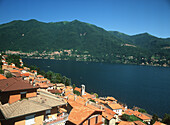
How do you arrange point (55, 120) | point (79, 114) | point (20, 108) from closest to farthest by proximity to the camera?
point (20, 108) → point (55, 120) → point (79, 114)

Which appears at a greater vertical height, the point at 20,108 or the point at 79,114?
the point at 20,108

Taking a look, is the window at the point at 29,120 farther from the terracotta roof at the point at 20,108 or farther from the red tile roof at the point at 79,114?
the red tile roof at the point at 79,114

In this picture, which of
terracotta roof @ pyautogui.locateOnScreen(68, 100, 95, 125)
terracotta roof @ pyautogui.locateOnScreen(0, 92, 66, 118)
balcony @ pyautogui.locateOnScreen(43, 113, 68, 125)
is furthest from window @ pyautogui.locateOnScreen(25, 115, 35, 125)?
terracotta roof @ pyautogui.locateOnScreen(68, 100, 95, 125)

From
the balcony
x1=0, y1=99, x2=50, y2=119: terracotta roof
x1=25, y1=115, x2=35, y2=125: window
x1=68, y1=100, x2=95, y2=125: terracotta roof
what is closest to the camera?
x1=0, y1=99, x2=50, y2=119: terracotta roof

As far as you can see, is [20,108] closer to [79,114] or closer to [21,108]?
[21,108]

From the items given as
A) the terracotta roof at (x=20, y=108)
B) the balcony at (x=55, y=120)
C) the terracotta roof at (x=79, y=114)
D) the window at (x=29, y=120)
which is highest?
the terracotta roof at (x=20, y=108)

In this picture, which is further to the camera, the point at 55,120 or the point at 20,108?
the point at 55,120

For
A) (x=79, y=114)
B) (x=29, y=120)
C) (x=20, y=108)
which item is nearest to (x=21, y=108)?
(x=20, y=108)

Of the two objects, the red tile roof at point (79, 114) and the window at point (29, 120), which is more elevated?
the window at point (29, 120)

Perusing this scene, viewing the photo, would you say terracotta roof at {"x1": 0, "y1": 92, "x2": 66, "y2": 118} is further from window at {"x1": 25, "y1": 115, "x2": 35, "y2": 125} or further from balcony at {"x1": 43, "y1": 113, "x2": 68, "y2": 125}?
balcony at {"x1": 43, "y1": 113, "x2": 68, "y2": 125}

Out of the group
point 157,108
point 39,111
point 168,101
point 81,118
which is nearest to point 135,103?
point 157,108

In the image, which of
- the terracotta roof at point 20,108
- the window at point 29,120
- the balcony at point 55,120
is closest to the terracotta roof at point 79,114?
the balcony at point 55,120

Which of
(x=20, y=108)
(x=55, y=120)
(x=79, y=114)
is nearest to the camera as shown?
(x=20, y=108)

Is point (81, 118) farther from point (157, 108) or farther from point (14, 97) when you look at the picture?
point (157, 108)
